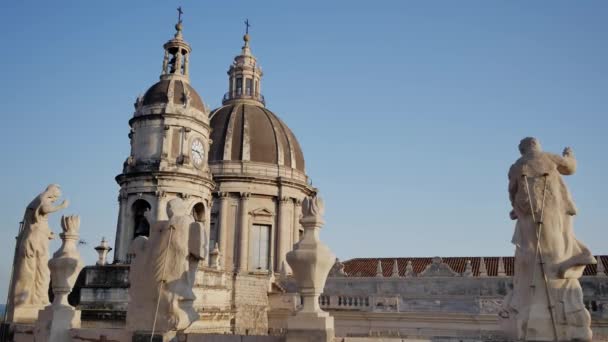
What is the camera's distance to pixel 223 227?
Answer: 41.7m

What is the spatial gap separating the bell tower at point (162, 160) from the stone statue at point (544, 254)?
23.3 meters

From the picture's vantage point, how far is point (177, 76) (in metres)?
33.6

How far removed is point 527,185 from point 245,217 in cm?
3448

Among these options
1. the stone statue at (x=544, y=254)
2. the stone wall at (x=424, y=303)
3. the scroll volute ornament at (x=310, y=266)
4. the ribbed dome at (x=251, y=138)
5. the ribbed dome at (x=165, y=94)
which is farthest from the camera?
the ribbed dome at (x=251, y=138)

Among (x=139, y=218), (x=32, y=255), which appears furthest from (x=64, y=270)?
(x=139, y=218)

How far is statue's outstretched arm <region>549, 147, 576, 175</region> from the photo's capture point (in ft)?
27.8

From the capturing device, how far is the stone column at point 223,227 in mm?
41306

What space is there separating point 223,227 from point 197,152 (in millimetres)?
10248

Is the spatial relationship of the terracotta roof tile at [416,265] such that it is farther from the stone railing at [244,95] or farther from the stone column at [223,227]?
the stone railing at [244,95]

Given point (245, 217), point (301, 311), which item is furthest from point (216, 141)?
point (301, 311)

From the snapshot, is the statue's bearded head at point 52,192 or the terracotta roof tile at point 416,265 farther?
the terracotta roof tile at point 416,265

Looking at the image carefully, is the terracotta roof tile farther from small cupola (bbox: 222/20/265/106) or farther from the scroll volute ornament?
the scroll volute ornament

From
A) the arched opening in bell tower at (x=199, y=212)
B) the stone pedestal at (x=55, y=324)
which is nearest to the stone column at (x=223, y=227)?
the arched opening in bell tower at (x=199, y=212)

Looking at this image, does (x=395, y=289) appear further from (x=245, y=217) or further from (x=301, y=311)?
(x=301, y=311)
